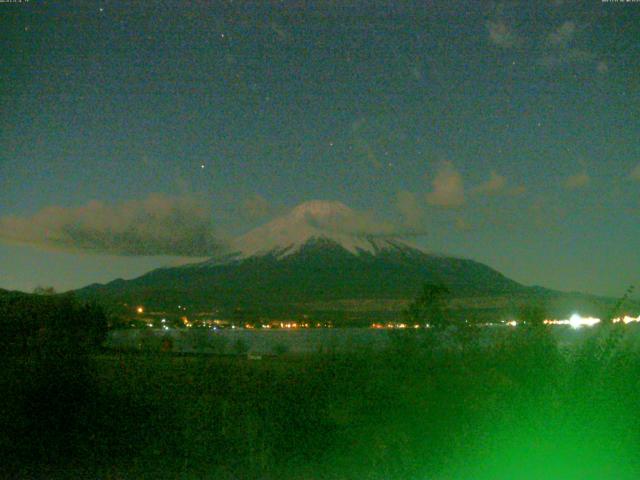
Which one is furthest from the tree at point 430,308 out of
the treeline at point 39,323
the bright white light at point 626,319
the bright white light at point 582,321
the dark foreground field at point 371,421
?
the bright white light at point 626,319

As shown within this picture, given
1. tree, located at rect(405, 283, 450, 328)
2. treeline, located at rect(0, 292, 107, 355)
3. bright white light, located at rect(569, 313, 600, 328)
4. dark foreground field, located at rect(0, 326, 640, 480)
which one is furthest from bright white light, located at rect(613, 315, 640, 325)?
tree, located at rect(405, 283, 450, 328)

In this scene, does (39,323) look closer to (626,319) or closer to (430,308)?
(626,319)

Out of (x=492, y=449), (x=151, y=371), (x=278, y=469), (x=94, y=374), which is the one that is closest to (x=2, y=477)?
(x=278, y=469)

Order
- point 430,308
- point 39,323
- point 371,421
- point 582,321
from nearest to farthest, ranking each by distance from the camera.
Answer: point 371,421, point 582,321, point 39,323, point 430,308

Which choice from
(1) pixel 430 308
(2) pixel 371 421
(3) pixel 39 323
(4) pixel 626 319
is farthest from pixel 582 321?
(1) pixel 430 308

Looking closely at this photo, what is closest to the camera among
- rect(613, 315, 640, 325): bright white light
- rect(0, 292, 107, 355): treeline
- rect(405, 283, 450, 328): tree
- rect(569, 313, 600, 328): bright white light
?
rect(613, 315, 640, 325): bright white light

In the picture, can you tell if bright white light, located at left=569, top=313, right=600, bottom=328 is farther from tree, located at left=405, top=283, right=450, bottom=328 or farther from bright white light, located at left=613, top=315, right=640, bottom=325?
tree, located at left=405, top=283, right=450, bottom=328
